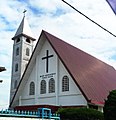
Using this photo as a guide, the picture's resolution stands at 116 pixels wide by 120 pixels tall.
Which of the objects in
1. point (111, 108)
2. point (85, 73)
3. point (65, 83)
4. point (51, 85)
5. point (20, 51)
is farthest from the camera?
point (20, 51)

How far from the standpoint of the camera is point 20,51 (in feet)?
150

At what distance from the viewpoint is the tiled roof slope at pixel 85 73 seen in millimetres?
22953

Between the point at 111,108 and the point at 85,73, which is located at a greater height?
the point at 85,73

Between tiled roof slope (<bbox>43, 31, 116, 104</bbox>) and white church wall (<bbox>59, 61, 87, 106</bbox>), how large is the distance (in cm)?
83

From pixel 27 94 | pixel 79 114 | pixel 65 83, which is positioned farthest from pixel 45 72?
pixel 79 114

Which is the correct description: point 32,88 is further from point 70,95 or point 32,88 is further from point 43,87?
point 70,95

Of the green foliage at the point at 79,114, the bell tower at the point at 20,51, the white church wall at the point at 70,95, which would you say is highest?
the bell tower at the point at 20,51

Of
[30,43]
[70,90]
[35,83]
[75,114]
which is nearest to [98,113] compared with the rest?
[75,114]

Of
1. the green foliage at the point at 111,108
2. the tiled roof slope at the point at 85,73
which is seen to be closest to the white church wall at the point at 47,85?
the tiled roof slope at the point at 85,73

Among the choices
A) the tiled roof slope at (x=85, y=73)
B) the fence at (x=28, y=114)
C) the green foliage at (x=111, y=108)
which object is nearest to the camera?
the fence at (x=28, y=114)

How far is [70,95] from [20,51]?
23.2m

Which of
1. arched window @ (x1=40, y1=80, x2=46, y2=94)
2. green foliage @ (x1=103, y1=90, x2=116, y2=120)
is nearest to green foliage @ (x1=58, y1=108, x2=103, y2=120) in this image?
green foliage @ (x1=103, y1=90, x2=116, y2=120)

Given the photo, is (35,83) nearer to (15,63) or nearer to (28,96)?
(28,96)

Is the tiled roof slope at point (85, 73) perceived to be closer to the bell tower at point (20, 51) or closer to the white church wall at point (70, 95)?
the white church wall at point (70, 95)
